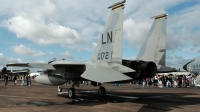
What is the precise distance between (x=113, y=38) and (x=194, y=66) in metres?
13.0

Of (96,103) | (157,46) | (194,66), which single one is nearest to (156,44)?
(157,46)

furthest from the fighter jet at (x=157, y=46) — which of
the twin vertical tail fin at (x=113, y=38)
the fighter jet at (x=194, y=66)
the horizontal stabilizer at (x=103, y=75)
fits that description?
the fighter jet at (x=194, y=66)

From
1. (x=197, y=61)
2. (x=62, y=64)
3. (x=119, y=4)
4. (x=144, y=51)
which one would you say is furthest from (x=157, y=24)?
(x=197, y=61)

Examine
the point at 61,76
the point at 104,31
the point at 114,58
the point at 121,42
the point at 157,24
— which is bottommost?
the point at 61,76

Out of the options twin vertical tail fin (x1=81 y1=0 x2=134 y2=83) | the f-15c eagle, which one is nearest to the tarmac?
the f-15c eagle

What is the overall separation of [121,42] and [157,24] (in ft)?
12.8

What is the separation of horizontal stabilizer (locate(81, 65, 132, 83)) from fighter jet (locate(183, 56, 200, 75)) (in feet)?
43.5

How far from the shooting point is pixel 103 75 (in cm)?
820

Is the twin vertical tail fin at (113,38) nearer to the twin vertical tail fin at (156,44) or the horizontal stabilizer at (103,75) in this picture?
the horizontal stabilizer at (103,75)

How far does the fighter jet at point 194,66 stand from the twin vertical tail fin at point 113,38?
12563 millimetres

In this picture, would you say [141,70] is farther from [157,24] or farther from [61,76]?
[61,76]

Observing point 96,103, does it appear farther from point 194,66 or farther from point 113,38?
point 194,66

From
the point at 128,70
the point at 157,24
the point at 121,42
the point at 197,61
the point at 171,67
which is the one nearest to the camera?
the point at 128,70

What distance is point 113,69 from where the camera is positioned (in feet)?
29.1
